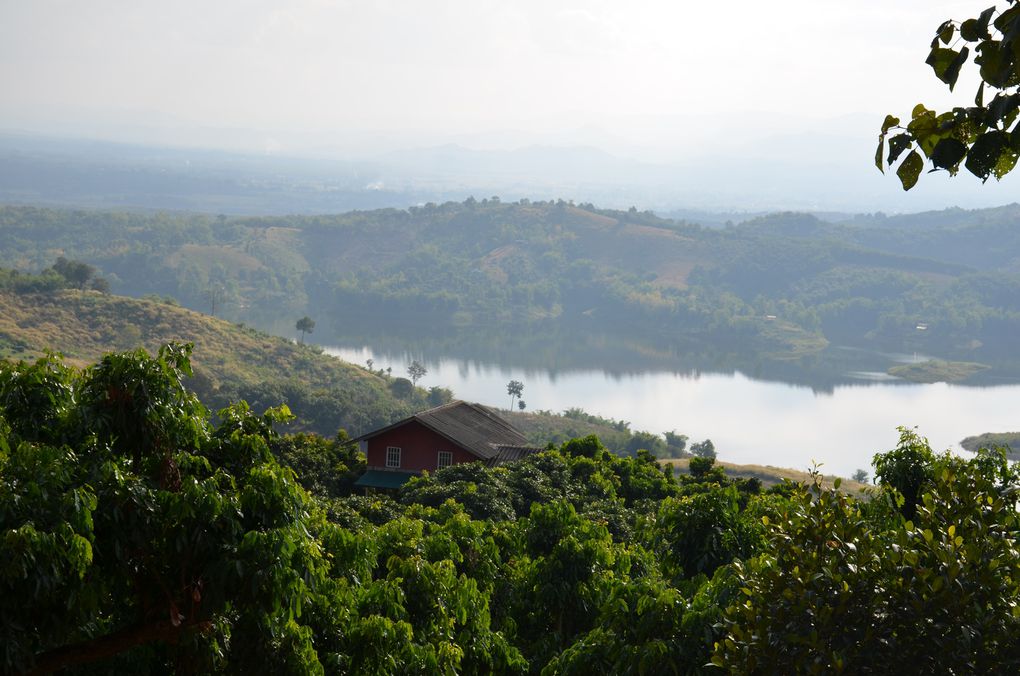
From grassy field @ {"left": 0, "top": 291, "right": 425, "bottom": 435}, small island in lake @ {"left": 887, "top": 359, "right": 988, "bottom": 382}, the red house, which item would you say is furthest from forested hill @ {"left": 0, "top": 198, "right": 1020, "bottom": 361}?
the red house

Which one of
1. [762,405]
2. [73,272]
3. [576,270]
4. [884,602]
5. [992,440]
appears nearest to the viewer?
[884,602]

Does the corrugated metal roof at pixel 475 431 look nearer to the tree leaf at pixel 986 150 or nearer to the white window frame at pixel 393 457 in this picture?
the white window frame at pixel 393 457

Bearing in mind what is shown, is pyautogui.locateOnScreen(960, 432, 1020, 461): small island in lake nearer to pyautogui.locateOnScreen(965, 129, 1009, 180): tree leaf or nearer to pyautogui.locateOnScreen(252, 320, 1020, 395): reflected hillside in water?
pyautogui.locateOnScreen(252, 320, 1020, 395): reflected hillside in water

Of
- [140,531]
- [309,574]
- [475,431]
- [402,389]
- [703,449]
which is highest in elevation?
[140,531]

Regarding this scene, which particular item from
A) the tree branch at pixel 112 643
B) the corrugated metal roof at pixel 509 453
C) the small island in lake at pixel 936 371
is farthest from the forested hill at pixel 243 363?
the tree branch at pixel 112 643

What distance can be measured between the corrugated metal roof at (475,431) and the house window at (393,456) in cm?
51

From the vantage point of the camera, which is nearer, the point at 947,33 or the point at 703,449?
the point at 947,33

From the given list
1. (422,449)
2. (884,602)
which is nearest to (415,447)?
(422,449)

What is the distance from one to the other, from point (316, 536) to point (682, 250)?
14526 cm

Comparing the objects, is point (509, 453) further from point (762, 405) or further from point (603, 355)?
point (603, 355)

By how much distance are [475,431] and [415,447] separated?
2.19 metres

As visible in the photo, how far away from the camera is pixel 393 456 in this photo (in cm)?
2500

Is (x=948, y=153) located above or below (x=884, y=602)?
above

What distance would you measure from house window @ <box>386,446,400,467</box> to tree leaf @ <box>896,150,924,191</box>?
886 inches
